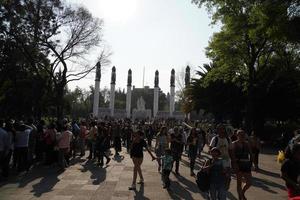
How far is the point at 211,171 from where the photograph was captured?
28.8 feet

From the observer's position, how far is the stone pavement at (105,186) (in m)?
11.6

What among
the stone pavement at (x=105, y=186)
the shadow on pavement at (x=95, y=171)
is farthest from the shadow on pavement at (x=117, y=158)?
the stone pavement at (x=105, y=186)

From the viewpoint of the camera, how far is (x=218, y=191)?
28.9 feet

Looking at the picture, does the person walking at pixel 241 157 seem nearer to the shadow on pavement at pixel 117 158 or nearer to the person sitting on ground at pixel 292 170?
the person sitting on ground at pixel 292 170

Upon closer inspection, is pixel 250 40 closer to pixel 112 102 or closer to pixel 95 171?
pixel 95 171

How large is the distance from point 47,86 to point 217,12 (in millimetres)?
14381

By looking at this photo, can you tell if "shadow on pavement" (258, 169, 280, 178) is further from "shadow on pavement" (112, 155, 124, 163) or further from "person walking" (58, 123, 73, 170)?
"person walking" (58, 123, 73, 170)

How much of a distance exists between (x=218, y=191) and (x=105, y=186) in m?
5.01

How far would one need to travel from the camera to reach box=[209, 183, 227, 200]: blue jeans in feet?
28.8

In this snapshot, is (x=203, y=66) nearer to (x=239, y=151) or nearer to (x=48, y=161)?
(x=48, y=161)

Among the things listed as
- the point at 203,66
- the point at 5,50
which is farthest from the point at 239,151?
the point at 203,66

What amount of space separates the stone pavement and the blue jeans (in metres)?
2.90

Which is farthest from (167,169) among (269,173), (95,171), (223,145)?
(269,173)

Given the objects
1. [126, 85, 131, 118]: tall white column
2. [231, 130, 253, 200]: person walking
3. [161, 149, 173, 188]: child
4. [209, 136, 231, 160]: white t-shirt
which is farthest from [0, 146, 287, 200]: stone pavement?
[126, 85, 131, 118]: tall white column
